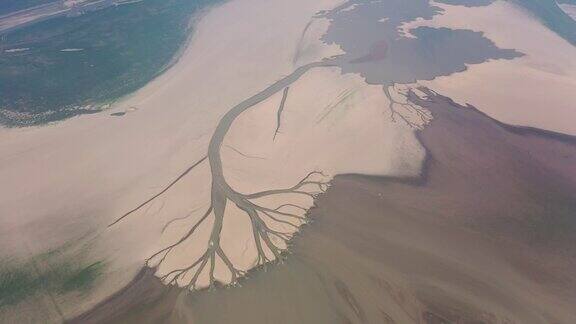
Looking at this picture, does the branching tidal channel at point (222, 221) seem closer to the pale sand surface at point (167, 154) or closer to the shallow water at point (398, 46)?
the pale sand surface at point (167, 154)

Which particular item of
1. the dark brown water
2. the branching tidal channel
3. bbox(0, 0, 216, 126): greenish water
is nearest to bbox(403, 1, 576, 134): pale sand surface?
the dark brown water

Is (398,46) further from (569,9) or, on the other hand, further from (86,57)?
(86,57)

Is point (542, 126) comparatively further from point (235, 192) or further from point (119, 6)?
point (119, 6)

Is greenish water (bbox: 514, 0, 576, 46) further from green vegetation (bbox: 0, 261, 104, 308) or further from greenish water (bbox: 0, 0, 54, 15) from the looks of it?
greenish water (bbox: 0, 0, 54, 15)

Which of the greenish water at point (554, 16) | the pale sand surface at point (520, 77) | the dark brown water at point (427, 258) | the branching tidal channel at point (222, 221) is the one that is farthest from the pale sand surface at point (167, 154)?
the greenish water at point (554, 16)

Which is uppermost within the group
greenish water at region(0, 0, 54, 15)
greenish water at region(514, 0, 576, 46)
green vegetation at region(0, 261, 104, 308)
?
greenish water at region(0, 0, 54, 15)
